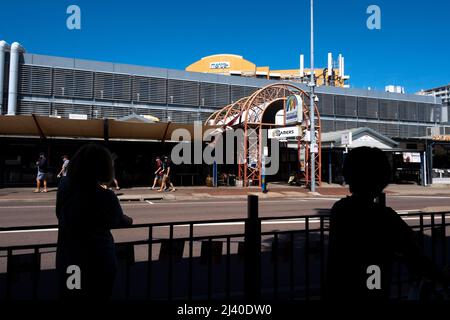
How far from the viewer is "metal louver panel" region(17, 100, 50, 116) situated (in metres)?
29.7

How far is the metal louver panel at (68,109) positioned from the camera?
3042cm

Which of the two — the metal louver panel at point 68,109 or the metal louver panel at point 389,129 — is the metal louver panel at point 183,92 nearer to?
the metal louver panel at point 68,109

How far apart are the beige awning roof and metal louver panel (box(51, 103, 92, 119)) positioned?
11.0 metres

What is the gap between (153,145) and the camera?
2408 cm

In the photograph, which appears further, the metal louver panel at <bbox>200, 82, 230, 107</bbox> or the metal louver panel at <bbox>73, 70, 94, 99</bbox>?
the metal louver panel at <bbox>200, 82, 230, 107</bbox>

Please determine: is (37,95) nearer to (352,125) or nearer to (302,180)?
(302,180)

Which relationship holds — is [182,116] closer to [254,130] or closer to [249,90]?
[249,90]

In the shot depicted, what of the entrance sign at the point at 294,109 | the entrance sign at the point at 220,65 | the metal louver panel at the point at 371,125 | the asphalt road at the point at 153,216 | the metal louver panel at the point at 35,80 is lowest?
the asphalt road at the point at 153,216

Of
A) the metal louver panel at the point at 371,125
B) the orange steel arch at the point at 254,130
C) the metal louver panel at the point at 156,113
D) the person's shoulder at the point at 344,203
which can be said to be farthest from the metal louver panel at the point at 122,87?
the person's shoulder at the point at 344,203

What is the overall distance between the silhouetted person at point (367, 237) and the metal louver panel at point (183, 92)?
3308 cm

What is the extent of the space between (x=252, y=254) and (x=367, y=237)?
1.48 metres

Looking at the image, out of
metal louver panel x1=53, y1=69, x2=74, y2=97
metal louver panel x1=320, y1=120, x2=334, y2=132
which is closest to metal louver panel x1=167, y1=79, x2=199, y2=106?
metal louver panel x1=53, y1=69, x2=74, y2=97

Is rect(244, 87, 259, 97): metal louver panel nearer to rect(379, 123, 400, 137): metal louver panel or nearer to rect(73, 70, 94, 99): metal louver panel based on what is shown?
rect(73, 70, 94, 99): metal louver panel

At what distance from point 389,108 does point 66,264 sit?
1853 inches
